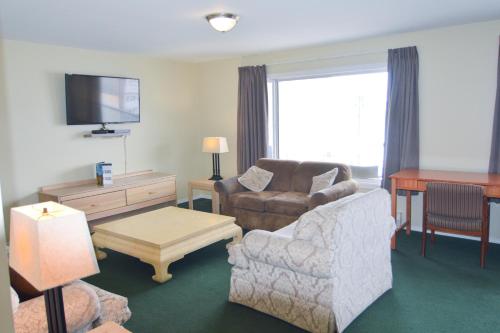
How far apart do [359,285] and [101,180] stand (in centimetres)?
360

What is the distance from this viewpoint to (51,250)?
1.51m

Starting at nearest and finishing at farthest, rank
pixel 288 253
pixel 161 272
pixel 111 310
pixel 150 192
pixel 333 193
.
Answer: pixel 111 310, pixel 288 253, pixel 161 272, pixel 333 193, pixel 150 192

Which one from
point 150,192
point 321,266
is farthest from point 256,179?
point 321,266

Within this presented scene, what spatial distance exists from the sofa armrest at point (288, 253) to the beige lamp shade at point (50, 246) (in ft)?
4.33

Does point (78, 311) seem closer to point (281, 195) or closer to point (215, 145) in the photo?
point (281, 195)

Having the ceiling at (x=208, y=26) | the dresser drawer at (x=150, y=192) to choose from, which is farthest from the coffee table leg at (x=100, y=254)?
the ceiling at (x=208, y=26)

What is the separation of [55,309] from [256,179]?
12.1 ft

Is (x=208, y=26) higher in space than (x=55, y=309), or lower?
higher

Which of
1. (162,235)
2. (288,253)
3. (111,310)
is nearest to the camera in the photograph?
(111,310)

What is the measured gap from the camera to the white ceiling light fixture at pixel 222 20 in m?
3.58

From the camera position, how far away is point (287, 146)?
6.07m

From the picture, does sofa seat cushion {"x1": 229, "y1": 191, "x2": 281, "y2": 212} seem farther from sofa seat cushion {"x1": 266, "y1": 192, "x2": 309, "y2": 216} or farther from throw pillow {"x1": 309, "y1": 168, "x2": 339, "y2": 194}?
throw pillow {"x1": 309, "y1": 168, "x2": 339, "y2": 194}

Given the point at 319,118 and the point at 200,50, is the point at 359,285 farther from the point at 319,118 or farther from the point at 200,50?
the point at 200,50

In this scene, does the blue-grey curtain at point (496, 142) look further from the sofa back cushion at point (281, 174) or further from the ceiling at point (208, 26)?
the sofa back cushion at point (281, 174)
